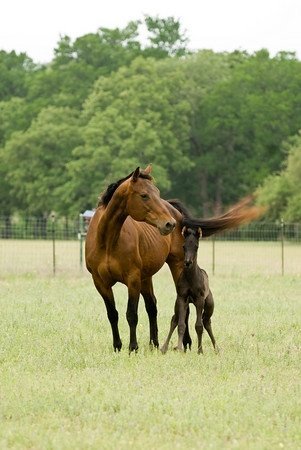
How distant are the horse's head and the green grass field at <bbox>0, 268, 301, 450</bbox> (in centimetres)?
145

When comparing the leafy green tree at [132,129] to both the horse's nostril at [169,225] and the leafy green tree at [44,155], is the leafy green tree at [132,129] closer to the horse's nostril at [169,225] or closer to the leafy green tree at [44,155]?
the leafy green tree at [44,155]

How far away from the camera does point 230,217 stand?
12.5m

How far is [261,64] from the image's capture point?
71875 mm

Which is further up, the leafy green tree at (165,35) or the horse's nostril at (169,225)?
the leafy green tree at (165,35)

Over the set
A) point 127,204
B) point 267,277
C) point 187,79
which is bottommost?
point 267,277

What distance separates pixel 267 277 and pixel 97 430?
63.7ft

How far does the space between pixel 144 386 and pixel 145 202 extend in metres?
2.52

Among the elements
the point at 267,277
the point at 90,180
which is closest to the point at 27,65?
the point at 90,180

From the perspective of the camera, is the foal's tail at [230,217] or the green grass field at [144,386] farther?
the foal's tail at [230,217]

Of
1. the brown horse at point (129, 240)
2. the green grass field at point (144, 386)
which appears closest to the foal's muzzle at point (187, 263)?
the brown horse at point (129, 240)

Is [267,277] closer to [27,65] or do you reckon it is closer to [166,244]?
[166,244]

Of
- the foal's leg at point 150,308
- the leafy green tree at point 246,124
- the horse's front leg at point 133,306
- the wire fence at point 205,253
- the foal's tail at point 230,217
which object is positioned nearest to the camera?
the horse's front leg at point 133,306

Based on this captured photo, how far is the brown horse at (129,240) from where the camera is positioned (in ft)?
35.9

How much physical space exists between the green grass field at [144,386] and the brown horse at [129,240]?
2.04 feet
